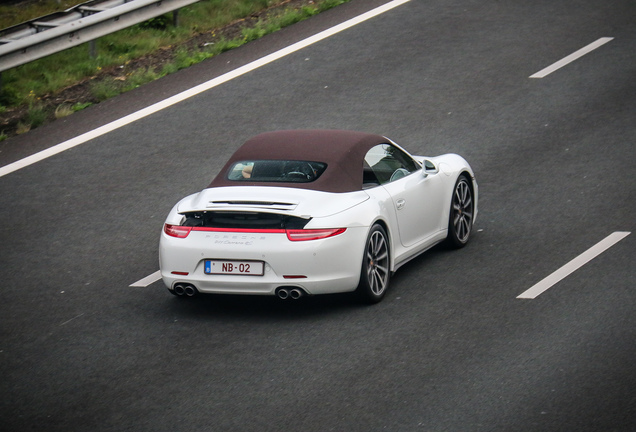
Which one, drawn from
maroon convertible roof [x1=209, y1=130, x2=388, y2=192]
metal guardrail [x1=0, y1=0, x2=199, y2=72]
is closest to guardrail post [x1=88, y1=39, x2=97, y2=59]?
metal guardrail [x1=0, y1=0, x2=199, y2=72]

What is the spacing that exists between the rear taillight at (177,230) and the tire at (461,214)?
2.79 meters

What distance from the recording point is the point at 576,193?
1205 centimetres

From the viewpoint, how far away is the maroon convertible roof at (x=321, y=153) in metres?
9.23

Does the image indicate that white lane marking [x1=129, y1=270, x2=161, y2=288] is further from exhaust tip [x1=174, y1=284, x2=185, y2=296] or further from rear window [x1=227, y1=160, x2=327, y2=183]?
rear window [x1=227, y1=160, x2=327, y2=183]

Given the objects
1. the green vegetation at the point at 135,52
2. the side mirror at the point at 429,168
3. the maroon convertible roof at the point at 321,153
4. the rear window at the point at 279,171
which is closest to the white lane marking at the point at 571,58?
the green vegetation at the point at 135,52

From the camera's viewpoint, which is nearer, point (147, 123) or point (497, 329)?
point (497, 329)

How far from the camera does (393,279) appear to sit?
993cm

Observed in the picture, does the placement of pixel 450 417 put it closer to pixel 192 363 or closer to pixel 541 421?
pixel 541 421

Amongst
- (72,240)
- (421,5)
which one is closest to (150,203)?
(72,240)

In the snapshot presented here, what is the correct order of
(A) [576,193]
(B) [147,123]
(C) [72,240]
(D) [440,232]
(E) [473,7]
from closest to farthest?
(D) [440,232], (C) [72,240], (A) [576,193], (B) [147,123], (E) [473,7]

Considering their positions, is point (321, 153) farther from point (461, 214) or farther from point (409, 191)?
point (461, 214)

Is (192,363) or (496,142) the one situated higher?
(192,363)

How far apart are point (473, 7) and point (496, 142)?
6302mm

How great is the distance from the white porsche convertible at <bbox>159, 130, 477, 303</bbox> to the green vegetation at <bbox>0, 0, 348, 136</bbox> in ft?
20.9
